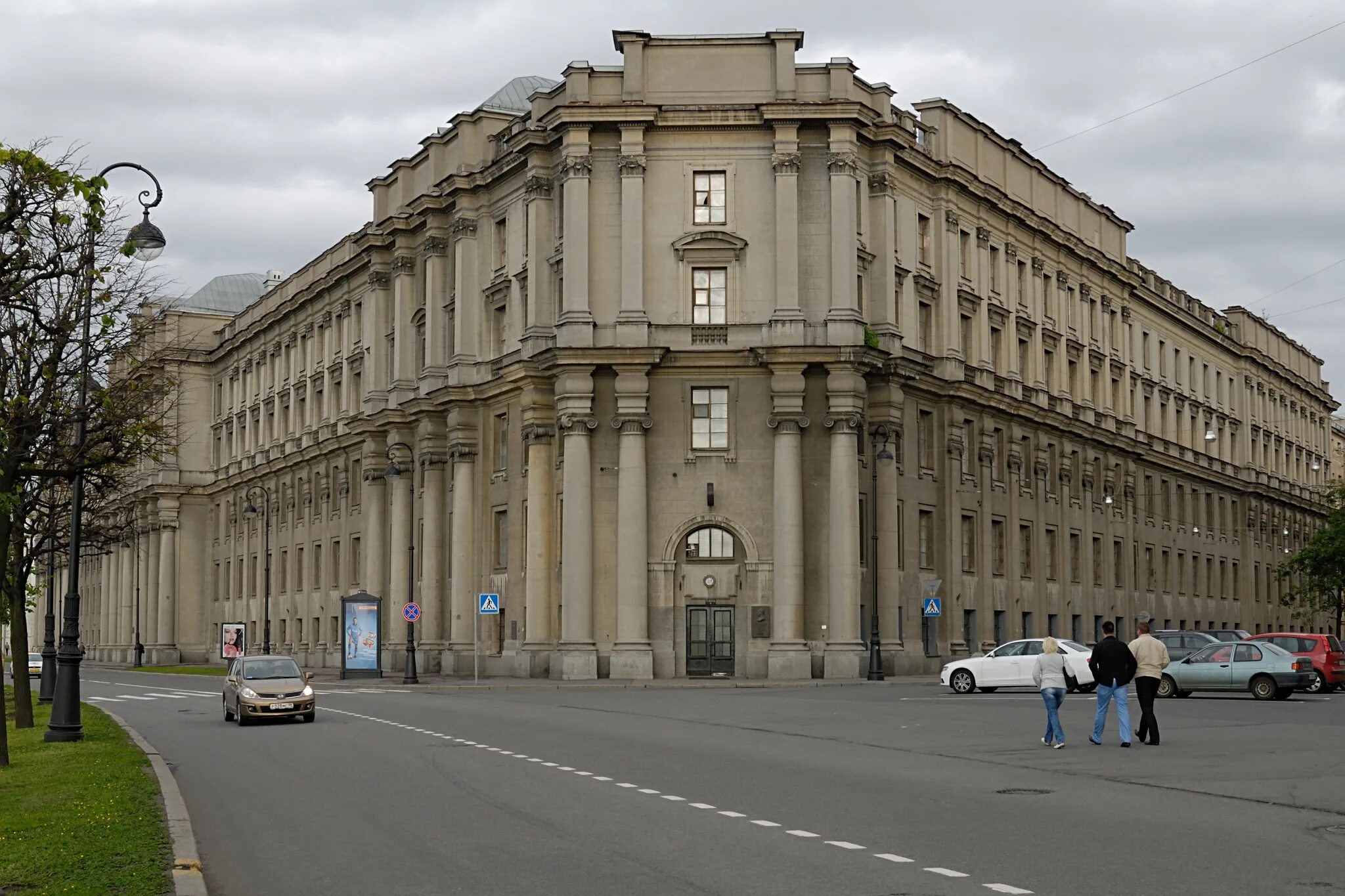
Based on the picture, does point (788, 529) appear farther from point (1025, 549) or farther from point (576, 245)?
point (1025, 549)

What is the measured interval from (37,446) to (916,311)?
134 ft

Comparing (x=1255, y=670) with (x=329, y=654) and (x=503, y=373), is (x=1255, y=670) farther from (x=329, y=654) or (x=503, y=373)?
(x=329, y=654)

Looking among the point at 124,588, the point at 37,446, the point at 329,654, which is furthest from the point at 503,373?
the point at 124,588

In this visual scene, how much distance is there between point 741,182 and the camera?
5569cm

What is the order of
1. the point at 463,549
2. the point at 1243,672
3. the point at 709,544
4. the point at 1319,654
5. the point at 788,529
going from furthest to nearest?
the point at 463,549 → the point at 709,544 → the point at 788,529 → the point at 1319,654 → the point at 1243,672

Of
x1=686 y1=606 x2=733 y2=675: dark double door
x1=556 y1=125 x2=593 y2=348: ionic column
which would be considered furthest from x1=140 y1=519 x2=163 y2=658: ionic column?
x1=686 y1=606 x2=733 y2=675: dark double door

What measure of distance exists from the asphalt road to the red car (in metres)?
10.7

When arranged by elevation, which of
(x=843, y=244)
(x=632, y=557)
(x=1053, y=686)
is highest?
(x=843, y=244)

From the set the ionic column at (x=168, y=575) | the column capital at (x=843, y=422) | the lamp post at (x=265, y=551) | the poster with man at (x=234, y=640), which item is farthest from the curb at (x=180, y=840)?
the ionic column at (x=168, y=575)

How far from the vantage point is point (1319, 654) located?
4091cm

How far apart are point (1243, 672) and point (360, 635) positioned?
32.9 meters

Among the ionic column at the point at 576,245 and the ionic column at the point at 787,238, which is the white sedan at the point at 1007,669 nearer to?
the ionic column at the point at 787,238

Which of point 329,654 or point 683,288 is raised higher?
point 683,288

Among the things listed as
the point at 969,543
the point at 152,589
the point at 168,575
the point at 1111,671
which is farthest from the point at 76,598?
the point at 152,589
